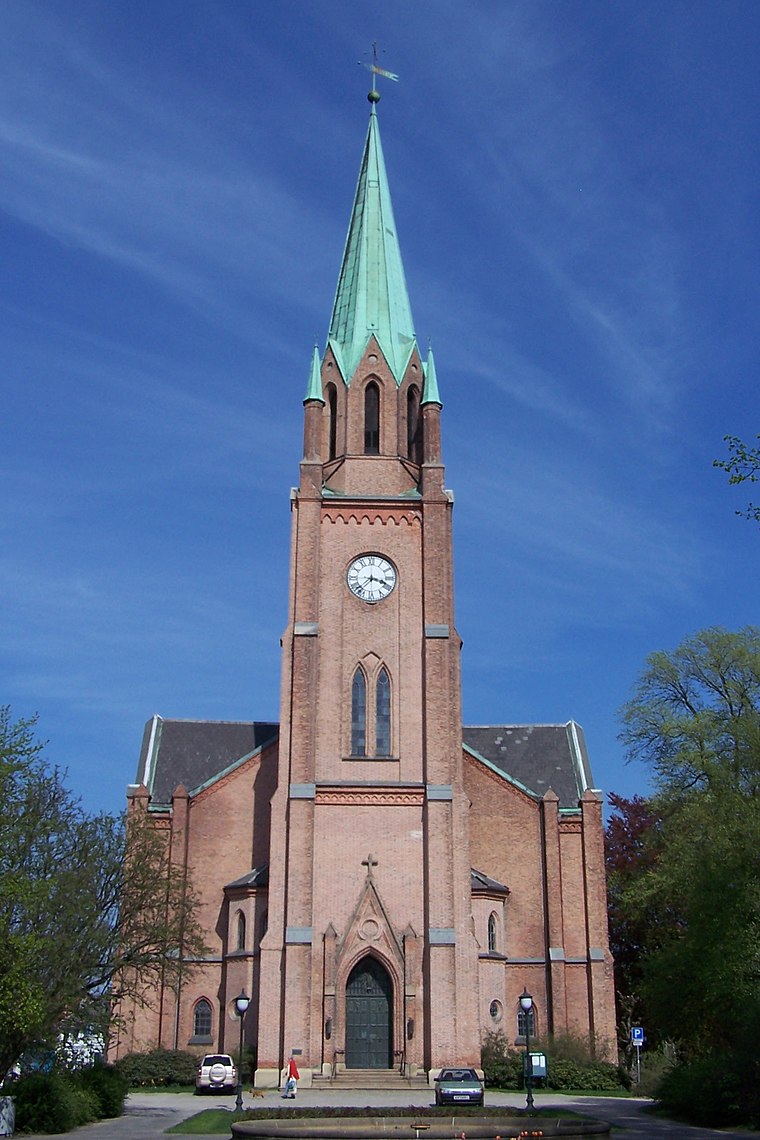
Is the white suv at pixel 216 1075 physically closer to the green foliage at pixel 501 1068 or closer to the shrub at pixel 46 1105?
the green foliage at pixel 501 1068

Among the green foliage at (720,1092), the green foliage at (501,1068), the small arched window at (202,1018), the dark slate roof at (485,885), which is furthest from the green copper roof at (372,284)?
the green foliage at (720,1092)

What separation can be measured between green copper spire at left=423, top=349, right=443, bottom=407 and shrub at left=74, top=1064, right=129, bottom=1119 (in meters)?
27.1

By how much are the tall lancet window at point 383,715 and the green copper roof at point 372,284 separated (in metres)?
12.6

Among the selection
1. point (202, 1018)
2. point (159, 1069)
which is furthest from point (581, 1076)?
point (159, 1069)

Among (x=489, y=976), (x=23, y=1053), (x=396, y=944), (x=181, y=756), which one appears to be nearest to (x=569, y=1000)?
(x=489, y=976)

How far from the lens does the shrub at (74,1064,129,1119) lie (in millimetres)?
30672

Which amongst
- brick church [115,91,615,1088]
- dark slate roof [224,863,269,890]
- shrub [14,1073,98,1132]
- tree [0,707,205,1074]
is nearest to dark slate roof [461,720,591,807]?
brick church [115,91,615,1088]

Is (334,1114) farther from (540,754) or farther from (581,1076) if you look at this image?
(540,754)

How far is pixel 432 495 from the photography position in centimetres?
4669

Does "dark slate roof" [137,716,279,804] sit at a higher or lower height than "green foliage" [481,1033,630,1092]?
higher

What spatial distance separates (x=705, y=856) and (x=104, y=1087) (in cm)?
1683

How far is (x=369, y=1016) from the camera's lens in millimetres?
40562

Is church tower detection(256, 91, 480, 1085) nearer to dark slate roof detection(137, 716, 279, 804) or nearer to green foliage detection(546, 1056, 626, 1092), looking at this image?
green foliage detection(546, 1056, 626, 1092)

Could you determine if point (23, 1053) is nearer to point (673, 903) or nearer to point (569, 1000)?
point (569, 1000)
